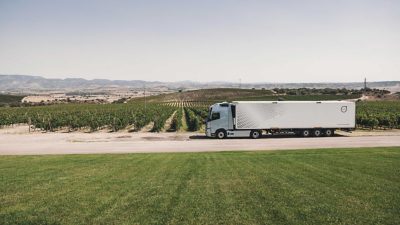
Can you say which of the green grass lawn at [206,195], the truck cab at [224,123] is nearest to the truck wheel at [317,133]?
the truck cab at [224,123]

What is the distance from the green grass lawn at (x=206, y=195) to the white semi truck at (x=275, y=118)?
2018 cm

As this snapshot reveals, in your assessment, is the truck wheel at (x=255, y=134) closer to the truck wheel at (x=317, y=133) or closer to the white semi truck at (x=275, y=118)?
the white semi truck at (x=275, y=118)

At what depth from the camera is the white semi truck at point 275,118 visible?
3803cm

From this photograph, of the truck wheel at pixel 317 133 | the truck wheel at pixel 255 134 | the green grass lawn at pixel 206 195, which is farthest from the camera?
the truck wheel at pixel 317 133

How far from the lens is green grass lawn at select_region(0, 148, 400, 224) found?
371 inches

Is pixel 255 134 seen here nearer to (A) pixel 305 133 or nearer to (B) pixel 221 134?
(B) pixel 221 134

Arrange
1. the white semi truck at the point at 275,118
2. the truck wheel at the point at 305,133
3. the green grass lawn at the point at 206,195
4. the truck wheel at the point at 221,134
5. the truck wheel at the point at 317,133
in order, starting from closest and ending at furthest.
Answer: the green grass lawn at the point at 206,195 < the white semi truck at the point at 275,118 < the truck wheel at the point at 221,134 < the truck wheel at the point at 305,133 < the truck wheel at the point at 317,133

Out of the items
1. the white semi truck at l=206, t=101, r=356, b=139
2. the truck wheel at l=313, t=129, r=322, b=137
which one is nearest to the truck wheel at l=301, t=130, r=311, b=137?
the white semi truck at l=206, t=101, r=356, b=139

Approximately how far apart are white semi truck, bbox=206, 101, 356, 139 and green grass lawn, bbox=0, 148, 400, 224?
2018 centimetres

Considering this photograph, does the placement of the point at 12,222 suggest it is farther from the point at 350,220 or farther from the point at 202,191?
the point at 350,220

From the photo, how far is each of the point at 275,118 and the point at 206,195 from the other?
90.6ft

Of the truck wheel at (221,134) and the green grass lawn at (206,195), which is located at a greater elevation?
the green grass lawn at (206,195)

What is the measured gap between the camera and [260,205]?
10.4m

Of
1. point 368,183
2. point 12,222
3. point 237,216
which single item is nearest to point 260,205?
point 237,216
